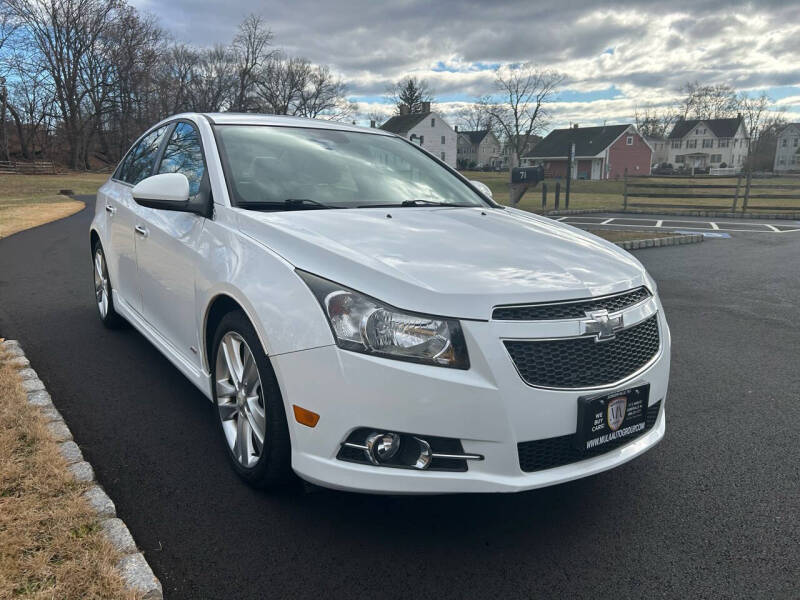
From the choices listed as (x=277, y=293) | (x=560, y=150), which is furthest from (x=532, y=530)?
(x=560, y=150)

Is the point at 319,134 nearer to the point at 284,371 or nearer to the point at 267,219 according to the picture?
the point at 267,219

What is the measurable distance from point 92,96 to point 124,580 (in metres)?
59.0

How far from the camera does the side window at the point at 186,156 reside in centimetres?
338

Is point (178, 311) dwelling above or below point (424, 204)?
below

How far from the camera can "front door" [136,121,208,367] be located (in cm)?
313

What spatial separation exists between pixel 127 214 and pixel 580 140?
69035mm

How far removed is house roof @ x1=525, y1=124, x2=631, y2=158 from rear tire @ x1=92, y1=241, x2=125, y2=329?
6487 cm

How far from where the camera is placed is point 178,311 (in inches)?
131

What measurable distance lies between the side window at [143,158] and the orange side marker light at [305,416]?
2.68 meters

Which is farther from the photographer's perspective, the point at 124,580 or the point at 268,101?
the point at 268,101

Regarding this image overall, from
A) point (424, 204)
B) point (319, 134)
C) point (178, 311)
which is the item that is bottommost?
point (178, 311)

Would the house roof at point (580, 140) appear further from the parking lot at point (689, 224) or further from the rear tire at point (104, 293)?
the rear tire at point (104, 293)

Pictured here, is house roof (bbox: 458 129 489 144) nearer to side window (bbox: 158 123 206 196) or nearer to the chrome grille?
side window (bbox: 158 123 206 196)

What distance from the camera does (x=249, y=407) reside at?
8.80 feet
